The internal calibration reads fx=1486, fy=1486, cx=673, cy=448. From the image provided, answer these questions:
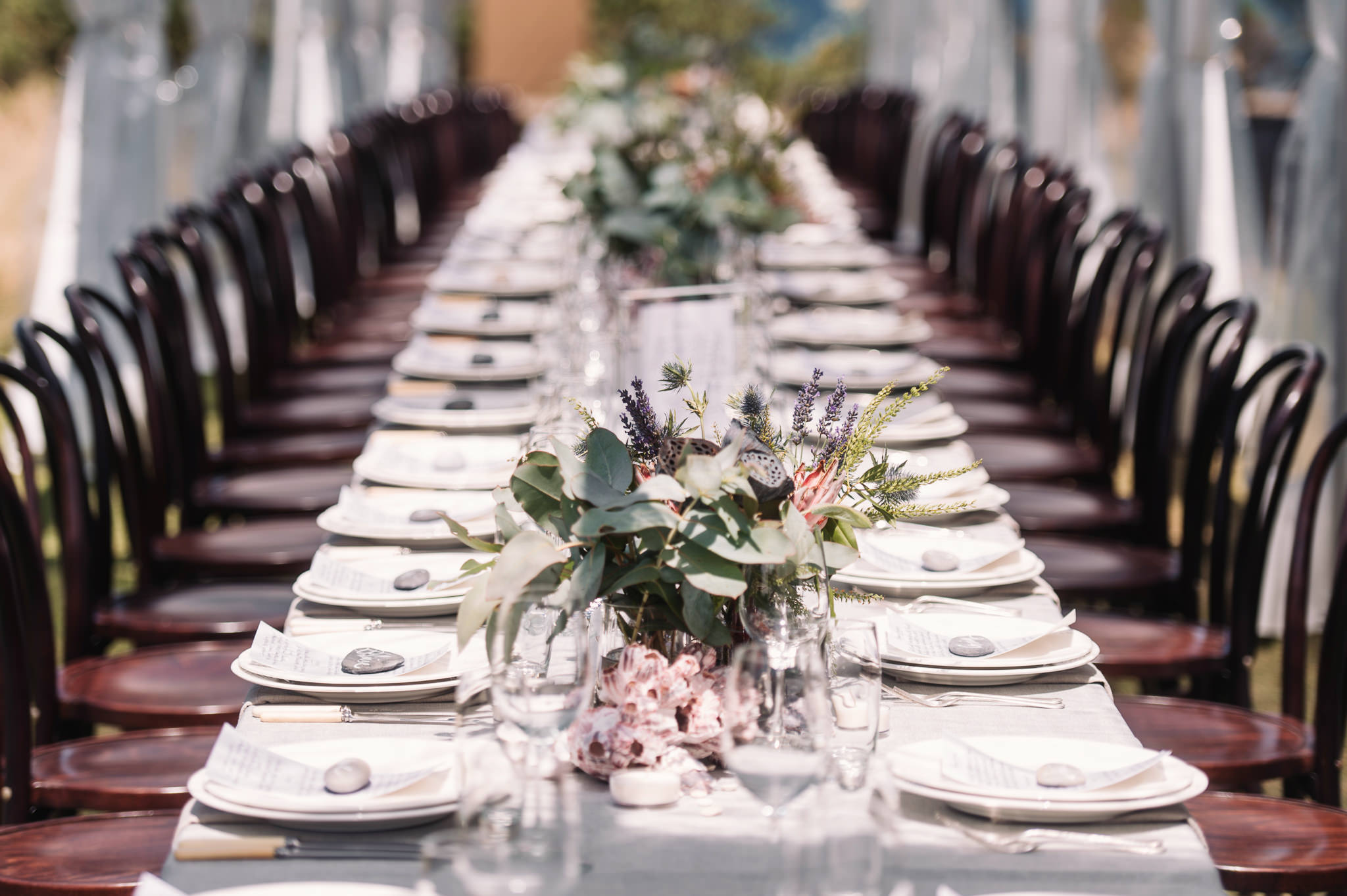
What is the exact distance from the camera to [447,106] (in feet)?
32.1

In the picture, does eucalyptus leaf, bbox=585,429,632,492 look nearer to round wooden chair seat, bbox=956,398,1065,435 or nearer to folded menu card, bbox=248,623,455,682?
folded menu card, bbox=248,623,455,682

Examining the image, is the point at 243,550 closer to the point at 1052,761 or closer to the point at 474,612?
the point at 474,612

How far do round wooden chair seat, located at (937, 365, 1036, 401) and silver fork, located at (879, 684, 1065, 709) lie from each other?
93.0 inches

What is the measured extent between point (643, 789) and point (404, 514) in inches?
38.1

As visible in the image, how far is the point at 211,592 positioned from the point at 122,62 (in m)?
3.80

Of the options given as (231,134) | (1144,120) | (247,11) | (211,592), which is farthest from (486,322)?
(247,11)

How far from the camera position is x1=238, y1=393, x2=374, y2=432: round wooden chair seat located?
13.0 ft

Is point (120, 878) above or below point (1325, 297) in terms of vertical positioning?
below

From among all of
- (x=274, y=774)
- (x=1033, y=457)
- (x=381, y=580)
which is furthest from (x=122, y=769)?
(x=1033, y=457)

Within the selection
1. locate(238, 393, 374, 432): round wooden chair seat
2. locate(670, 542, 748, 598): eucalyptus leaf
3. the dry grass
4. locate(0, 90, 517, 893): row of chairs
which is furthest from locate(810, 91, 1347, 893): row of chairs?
the dry grass

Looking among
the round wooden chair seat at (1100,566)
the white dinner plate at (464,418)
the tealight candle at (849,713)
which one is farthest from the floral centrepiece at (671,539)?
the round wooden chair seat at (1100,566)

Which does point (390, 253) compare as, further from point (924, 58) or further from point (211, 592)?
point (924, 58)

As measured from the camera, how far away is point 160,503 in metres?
3.26

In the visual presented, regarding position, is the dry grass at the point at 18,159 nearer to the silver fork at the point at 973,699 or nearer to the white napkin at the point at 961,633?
the white napkin at the point at 961,633
